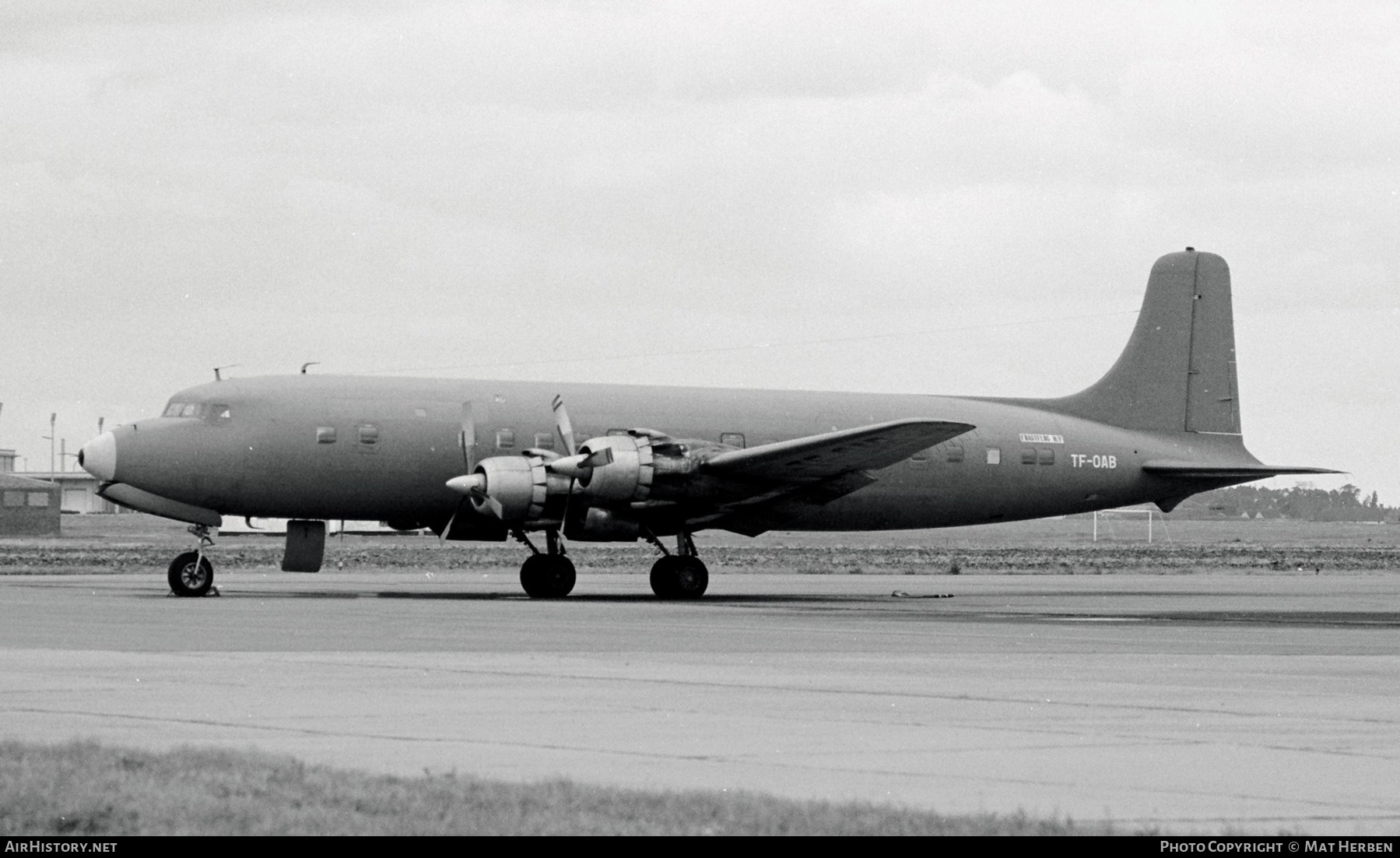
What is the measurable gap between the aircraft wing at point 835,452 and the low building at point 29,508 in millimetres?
78828

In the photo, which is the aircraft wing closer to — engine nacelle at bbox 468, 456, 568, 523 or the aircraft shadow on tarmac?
the aircraft shadow on tarmac

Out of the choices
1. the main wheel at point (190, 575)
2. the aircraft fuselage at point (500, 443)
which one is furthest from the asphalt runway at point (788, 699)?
the aircraft fuselage at point (500, 443)

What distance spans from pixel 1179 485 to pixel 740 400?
33.3 ft

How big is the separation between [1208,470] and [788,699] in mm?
28118

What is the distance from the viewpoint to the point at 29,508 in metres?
105

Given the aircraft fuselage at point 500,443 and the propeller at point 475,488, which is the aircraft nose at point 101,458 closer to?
the aircraft fuselage at point 500,443

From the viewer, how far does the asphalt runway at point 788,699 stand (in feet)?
31.6

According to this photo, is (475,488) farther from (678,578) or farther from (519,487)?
(678,578)

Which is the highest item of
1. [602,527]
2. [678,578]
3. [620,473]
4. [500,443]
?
[500,443]

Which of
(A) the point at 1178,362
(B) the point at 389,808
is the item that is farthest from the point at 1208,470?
(B) the point at 389,808

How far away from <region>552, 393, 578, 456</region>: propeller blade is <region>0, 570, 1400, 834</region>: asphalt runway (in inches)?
242

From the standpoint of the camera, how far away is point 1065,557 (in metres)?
69.4
